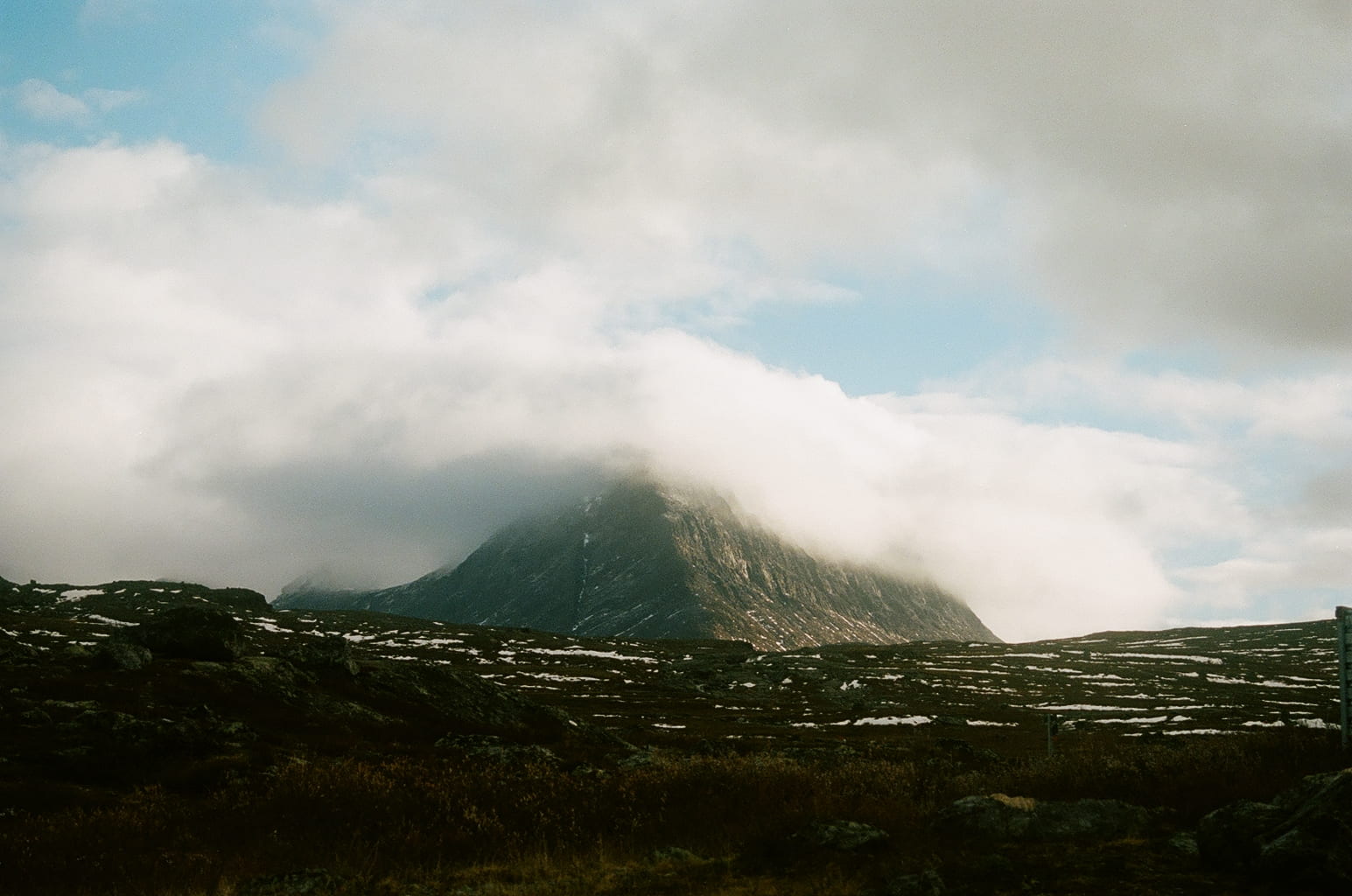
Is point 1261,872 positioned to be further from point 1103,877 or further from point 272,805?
point 272,805

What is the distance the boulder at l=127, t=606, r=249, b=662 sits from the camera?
41.6 metres

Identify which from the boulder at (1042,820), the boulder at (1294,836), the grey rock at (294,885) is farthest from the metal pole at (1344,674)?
the grey rock at (294,885)

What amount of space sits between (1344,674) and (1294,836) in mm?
11303

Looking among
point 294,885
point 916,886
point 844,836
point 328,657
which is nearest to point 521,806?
point 294,885

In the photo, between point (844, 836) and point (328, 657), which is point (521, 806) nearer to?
point (844, 836)

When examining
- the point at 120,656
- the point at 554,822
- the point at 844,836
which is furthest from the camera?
the point at 120,656

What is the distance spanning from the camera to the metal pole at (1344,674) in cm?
1756

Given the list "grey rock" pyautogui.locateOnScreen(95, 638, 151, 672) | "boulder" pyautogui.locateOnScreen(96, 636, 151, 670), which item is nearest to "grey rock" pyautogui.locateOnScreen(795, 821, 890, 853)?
"grey rock" pyautogui.locateOnScreen(95, 638, 151, 672)

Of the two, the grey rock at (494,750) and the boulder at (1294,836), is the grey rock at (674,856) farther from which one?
the grey rock at (494,750)

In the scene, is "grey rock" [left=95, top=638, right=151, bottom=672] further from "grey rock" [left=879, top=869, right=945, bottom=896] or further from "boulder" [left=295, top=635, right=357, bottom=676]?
"grey rock" [left=879, top=869, right=945, bottom=896]

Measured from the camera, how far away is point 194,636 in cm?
4244

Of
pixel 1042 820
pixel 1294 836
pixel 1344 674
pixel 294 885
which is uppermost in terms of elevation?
pixel 1344 674

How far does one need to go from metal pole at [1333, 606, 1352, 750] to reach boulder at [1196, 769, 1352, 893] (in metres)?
8.36

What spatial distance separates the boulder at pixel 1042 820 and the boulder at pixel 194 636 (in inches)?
1549
